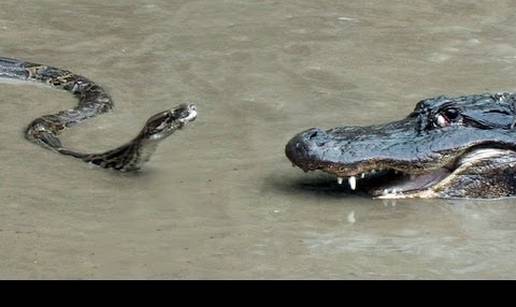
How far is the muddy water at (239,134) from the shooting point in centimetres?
578

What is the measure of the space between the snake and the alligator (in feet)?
3.29

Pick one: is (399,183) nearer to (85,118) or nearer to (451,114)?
(451,114)

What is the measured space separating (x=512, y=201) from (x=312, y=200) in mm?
1094

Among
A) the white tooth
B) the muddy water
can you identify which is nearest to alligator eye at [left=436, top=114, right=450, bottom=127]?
the muddy water

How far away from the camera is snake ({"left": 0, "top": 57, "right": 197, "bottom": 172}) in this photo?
7234 mm

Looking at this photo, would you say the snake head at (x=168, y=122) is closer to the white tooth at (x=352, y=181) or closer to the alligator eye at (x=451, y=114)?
the white tooth at (x=352, y=181)

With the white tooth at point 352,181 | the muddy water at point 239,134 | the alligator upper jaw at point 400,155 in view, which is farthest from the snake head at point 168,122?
the white tooth at point 352,181

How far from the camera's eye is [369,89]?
9.12m

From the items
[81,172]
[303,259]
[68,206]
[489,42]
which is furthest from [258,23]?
[303,259]

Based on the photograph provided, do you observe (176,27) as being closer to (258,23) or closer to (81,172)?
(258,23)

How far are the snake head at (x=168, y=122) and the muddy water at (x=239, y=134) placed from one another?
220mm

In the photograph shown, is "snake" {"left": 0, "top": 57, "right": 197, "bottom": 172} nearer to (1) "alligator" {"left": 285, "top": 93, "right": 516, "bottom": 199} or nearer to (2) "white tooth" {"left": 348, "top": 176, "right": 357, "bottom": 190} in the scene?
(1) "alligator" {"left": 285, "top": 93, "right": 516, "bottom": 199}

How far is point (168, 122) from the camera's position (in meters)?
7.21

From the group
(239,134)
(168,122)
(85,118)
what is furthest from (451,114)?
(85,118)
